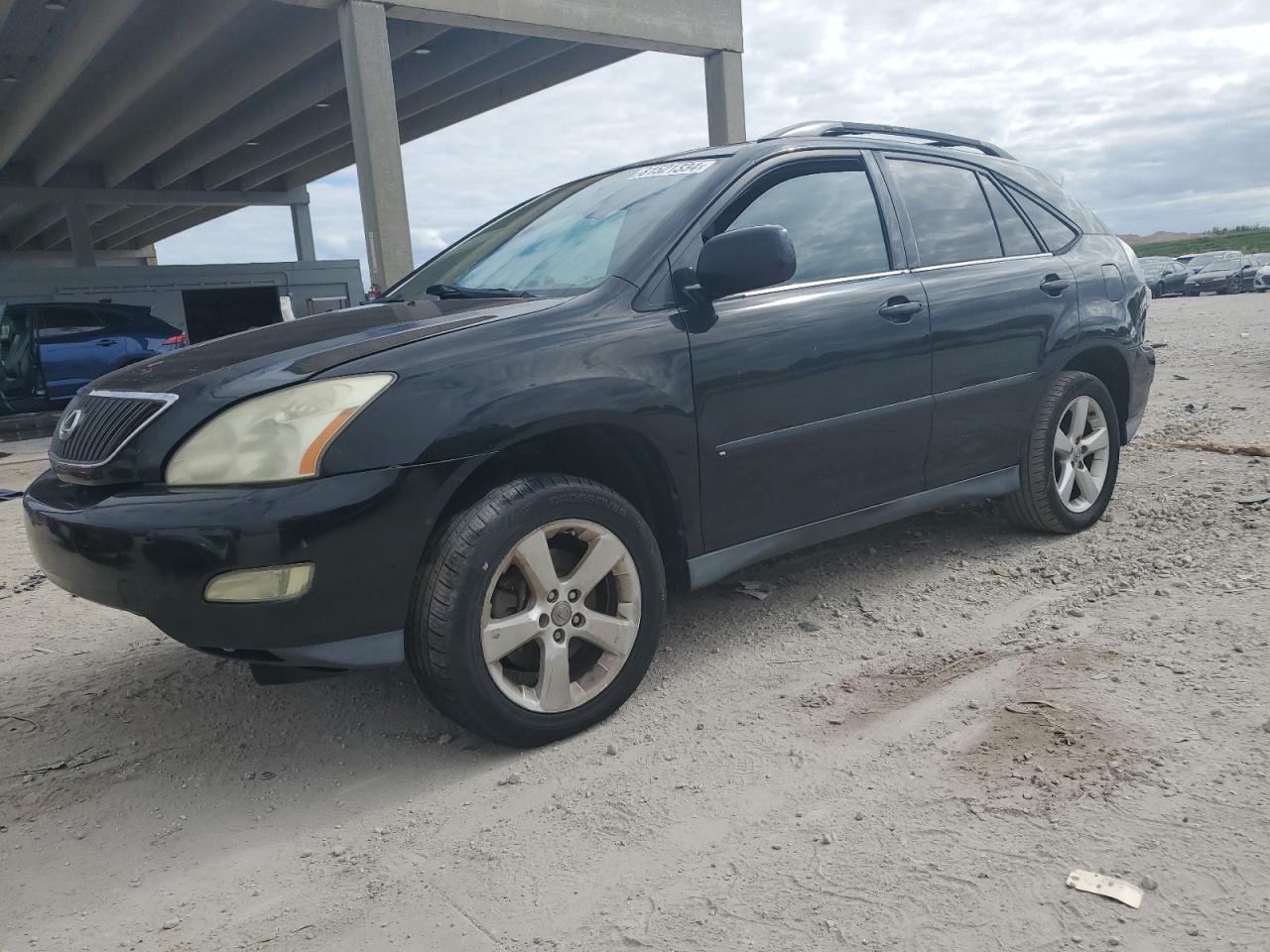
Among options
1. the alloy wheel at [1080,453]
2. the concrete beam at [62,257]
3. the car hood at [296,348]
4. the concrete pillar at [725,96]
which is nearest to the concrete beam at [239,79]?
the concrete pillar at [725,96]

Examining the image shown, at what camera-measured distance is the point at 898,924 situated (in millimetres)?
1933

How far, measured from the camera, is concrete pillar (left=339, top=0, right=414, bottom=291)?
42.6 feet

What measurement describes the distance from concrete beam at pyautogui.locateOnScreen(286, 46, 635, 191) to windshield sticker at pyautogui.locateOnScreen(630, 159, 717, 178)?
14.4 meters

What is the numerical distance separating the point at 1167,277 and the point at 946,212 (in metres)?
34.4

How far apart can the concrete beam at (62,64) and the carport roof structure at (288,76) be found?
1.6 inches

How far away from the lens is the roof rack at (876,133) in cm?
380

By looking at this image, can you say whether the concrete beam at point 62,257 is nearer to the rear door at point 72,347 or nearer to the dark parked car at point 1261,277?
the rear door at point 72,347

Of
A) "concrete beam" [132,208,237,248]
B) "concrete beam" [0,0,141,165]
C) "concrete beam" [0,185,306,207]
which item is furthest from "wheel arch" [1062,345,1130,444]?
"concrete beam" [132,208,237,248]

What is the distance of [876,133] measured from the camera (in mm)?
4094

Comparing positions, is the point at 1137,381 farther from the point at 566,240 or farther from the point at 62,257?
the point at 62,257

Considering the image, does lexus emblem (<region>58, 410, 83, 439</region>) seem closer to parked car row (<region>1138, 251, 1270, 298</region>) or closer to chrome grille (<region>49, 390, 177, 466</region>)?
chrome grille (<region>49, 390, 177, 466</region>)

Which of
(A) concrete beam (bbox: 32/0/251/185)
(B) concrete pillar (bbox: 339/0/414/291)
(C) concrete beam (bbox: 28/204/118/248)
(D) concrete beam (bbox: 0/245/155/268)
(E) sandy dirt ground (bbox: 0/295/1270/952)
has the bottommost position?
(E) sandy dirt ground (bbox: 0/295/1270/952)

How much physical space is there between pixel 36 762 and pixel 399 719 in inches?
41.1

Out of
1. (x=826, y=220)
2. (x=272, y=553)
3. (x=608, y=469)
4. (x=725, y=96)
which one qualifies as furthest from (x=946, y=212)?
(x=725, y=96)
